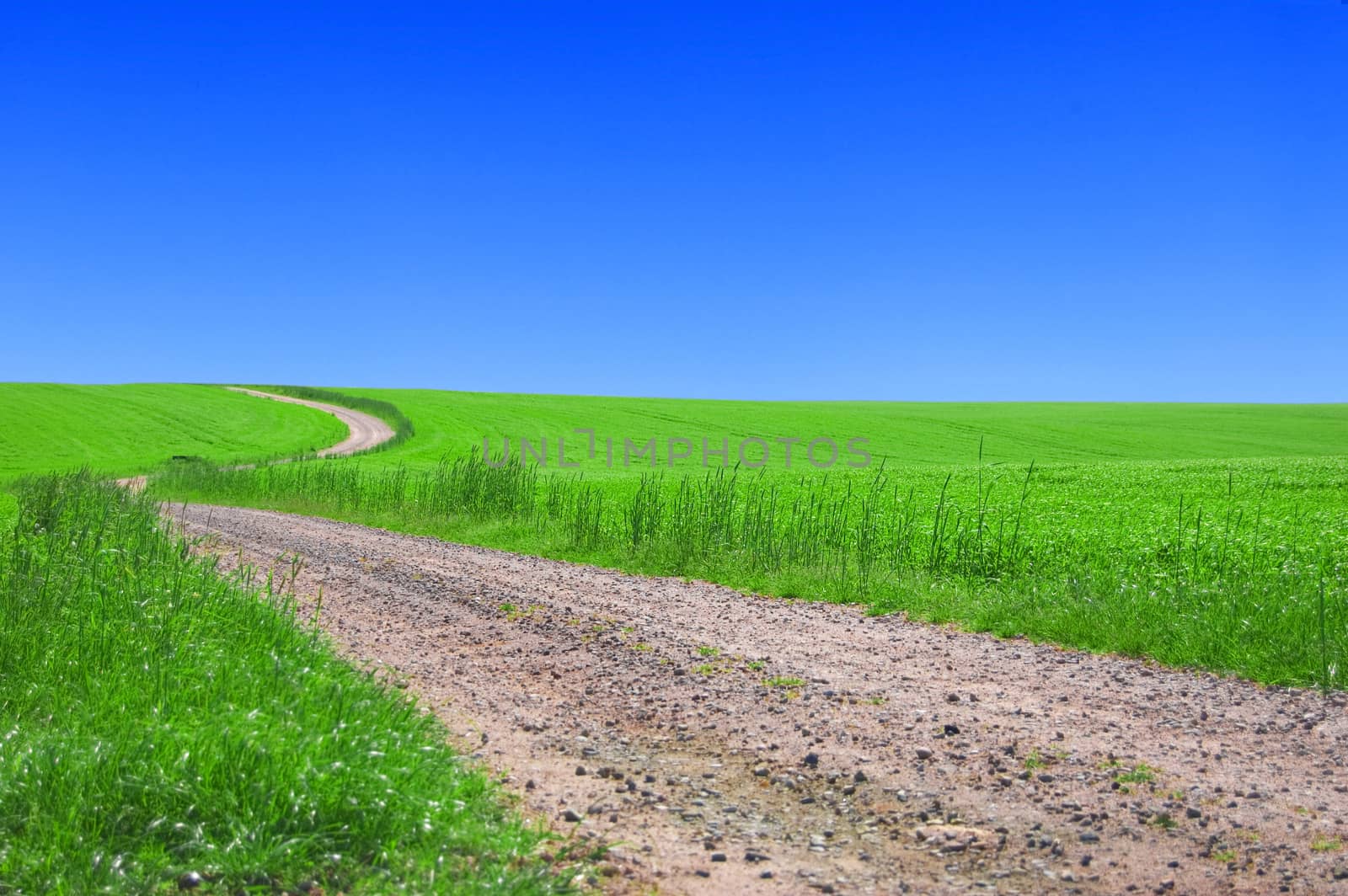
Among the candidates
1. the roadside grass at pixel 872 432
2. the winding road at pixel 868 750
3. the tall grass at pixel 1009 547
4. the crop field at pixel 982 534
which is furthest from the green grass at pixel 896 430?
the winding road at pixel 868 750

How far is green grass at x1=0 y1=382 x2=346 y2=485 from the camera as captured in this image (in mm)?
42844

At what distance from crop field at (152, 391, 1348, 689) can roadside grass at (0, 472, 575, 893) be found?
5.83 meters

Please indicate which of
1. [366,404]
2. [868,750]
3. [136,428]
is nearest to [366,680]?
[868,750]

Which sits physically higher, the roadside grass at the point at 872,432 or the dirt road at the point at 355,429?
the roadside grass at the point at 872,432

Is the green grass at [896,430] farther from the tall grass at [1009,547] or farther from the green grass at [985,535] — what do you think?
the tall grass at [1009,547]

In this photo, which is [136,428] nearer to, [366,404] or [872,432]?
[366,404]

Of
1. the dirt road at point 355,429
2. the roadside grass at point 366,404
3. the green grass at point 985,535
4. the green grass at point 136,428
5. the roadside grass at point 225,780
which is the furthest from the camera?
the roadside grass at point 366,404

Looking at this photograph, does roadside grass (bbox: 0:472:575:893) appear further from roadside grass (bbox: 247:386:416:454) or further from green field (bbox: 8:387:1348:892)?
roadside grass (bbox: 247:386:416:454)

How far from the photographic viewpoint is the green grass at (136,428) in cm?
4284

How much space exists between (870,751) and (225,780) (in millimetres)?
3311

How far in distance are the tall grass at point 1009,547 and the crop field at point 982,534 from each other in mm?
31

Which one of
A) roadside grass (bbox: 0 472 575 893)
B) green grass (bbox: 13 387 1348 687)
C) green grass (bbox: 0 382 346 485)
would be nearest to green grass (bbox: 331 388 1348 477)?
green grass (bbox: 0 382 346 485)

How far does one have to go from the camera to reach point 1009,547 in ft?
40.7

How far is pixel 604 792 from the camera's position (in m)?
5.05
